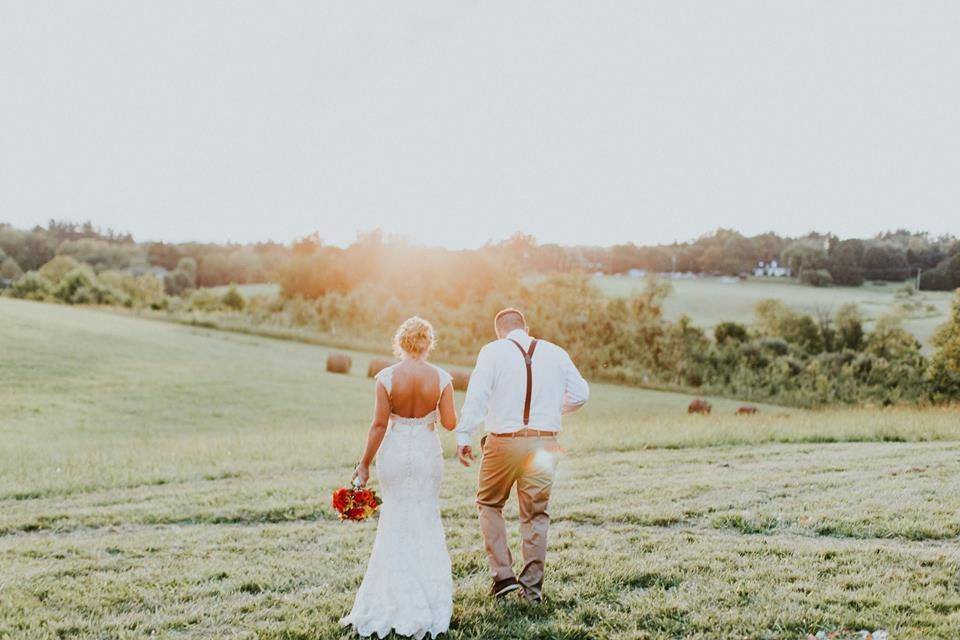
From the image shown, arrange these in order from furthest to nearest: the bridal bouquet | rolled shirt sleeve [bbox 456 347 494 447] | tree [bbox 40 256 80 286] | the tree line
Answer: tree [bbox 40 256 80 286] < the tree line < the bridal bouquet < rolled shirt sleeve [bbox 456 347 494 447]

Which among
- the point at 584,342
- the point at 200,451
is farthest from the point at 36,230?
the point at 200,451

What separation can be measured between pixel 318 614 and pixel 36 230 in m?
98.6

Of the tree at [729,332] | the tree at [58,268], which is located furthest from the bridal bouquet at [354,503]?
the tree at [58,268]

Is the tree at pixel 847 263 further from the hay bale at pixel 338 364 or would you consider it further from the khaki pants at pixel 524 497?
the khaki pants at pixel 524 497

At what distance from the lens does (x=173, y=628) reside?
6.62 m

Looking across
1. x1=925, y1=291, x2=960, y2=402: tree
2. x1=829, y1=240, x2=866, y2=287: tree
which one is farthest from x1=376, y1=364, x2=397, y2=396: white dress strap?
x1=829, y1=240, x2=866, y2=287: tree

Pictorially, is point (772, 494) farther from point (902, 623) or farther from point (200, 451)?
point (200, 451)

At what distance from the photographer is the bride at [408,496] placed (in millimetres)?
6348

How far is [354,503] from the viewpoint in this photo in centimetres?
681

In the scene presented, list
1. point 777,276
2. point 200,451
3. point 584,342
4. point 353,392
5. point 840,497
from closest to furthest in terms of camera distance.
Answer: point 840,497 → point 200,451 → point 353,392 → point 584,342 → point 777,276

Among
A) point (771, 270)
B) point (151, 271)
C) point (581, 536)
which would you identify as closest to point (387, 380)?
point (581, 536)

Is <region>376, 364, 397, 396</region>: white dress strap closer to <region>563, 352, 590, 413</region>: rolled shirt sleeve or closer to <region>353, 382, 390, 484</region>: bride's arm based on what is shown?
<region>353, 382, 390, 484</region>: bride's arm

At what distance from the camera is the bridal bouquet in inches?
268

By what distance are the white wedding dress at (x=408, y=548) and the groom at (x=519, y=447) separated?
528 millimetres
